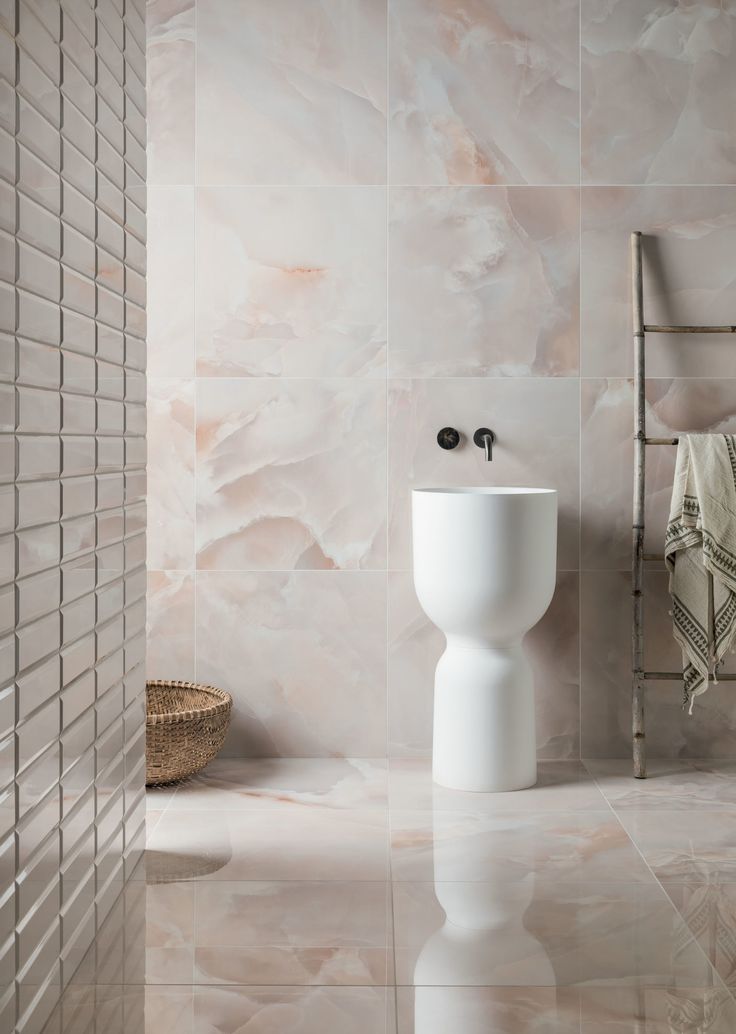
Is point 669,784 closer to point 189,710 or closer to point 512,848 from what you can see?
point 512,848

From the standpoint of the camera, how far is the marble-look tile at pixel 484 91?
10.00 ft

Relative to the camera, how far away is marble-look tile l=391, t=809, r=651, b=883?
88.4 inches

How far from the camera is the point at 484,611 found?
9.09ft

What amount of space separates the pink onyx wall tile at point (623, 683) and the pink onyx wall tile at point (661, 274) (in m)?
0.64

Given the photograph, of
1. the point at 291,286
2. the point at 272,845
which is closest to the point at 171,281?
the point at 291,286

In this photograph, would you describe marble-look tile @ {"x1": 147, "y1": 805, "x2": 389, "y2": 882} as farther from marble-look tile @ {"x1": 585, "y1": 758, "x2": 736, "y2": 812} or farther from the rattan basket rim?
marble-look tile @ {"x1": 585, "y1": 758, "x2": 736, "y2": 812}

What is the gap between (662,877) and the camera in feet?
7.30

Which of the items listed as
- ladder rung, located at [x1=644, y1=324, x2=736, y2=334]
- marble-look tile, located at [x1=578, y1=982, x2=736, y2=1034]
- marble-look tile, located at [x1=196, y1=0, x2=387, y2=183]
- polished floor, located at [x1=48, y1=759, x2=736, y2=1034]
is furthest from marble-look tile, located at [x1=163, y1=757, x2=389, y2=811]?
marble-look tile, located at [x1=196, y1=0, x2=387, y2=183]

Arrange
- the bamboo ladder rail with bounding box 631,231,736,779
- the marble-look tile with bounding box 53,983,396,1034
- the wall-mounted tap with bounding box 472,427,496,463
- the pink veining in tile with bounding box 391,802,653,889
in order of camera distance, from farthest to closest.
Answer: the wall-mounted tap with bounding box 472,427,496,463 < the bamboo ladder rail with bounding box 631,231,736,779 < the pink veining in tile with bounding box 391,802,653,889 < the marble-look tile with bounding box 53,983,396,1034

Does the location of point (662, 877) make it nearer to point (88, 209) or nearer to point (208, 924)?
point (208, 924)

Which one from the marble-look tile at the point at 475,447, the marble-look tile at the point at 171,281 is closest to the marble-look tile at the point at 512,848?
the marble-look tile at the point at 475,447

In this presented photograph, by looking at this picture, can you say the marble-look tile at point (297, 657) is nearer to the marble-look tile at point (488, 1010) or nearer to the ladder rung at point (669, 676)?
the ladder rung at point (669, 676)

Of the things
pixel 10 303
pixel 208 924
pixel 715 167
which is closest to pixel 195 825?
pixel 208 924

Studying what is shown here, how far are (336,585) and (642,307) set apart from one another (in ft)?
3.88
